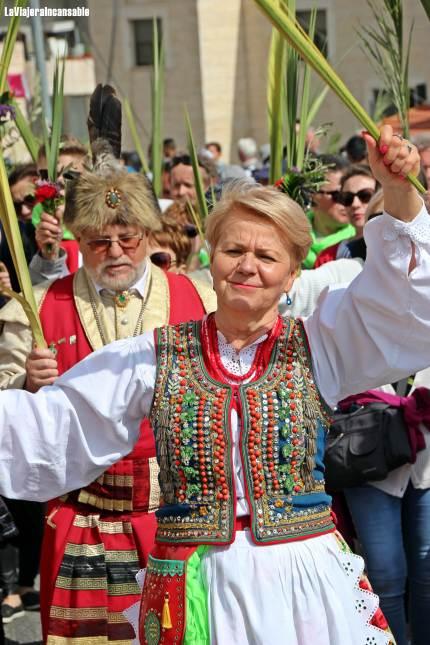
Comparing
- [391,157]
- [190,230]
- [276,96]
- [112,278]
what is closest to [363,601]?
[391,157]

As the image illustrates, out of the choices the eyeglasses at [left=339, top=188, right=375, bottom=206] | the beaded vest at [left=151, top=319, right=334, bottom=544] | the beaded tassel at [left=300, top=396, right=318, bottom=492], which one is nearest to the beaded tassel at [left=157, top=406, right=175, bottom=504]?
the beaded vest at [left=151, top=319, right=334, bottom=544]

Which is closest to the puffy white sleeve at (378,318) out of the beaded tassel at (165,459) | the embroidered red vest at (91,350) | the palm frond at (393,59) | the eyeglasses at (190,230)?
the beaded tassel at (165,459)

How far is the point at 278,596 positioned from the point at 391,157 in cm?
104

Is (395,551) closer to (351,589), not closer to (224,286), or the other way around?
(351,589)

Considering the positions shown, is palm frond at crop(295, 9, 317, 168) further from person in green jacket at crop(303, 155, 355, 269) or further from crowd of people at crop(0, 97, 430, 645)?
person in green jacket at crop(303, 155, 355, 269)

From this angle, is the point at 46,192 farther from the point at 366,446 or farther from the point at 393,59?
the point at 366,446

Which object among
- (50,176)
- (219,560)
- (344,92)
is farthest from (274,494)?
(50,176)

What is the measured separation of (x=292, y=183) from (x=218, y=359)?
5.02ft

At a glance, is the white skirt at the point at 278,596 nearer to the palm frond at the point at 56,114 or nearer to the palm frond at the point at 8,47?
the palm frond at the point at 8,47

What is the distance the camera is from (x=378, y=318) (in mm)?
2875

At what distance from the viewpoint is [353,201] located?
6.04 metres

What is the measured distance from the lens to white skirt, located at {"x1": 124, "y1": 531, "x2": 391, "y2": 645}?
2.80 meters

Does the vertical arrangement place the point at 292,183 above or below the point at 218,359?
above

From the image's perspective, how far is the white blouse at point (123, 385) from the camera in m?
2.88
